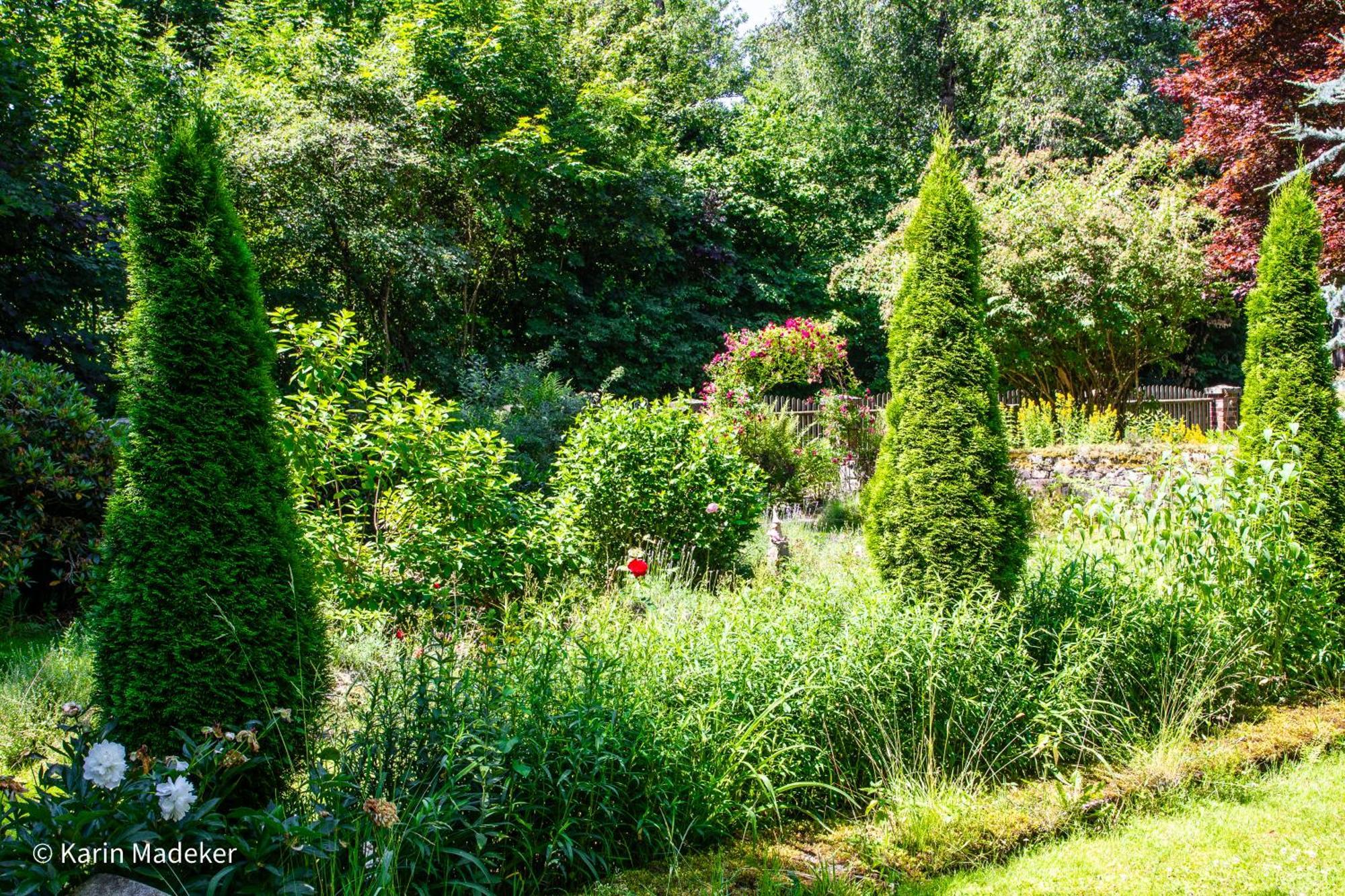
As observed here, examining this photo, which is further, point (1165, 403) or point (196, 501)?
point (1165, 403)

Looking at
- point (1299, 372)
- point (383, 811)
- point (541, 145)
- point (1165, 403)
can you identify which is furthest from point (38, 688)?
point (1165, 403)

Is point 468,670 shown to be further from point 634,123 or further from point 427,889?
point 634,123

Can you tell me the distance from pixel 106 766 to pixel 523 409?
30.1ft

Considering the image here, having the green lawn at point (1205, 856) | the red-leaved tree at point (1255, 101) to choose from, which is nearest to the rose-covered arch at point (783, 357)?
the red-leaved tree at point (1255, 101)

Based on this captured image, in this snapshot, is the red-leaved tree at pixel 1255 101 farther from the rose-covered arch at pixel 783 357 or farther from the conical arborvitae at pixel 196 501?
the conical arborvitae at pixel 196 501

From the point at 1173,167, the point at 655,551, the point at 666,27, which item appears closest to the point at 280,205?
the point at 655,551

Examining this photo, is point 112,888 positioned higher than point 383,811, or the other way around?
point 383,811

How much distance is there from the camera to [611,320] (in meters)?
16.1

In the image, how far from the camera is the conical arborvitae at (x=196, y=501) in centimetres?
272

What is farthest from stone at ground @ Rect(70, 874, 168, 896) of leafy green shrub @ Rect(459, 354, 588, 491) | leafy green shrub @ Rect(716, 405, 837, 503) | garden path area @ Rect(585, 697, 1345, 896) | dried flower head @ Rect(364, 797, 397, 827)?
leafy green shrub @ Rect(716, 405, 837, 503)

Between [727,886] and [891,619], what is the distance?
1517 millimetres

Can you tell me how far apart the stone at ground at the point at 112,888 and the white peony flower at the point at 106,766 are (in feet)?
0.72

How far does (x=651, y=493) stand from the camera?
6.36m

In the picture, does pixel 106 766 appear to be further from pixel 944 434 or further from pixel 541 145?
pixel 541 145
